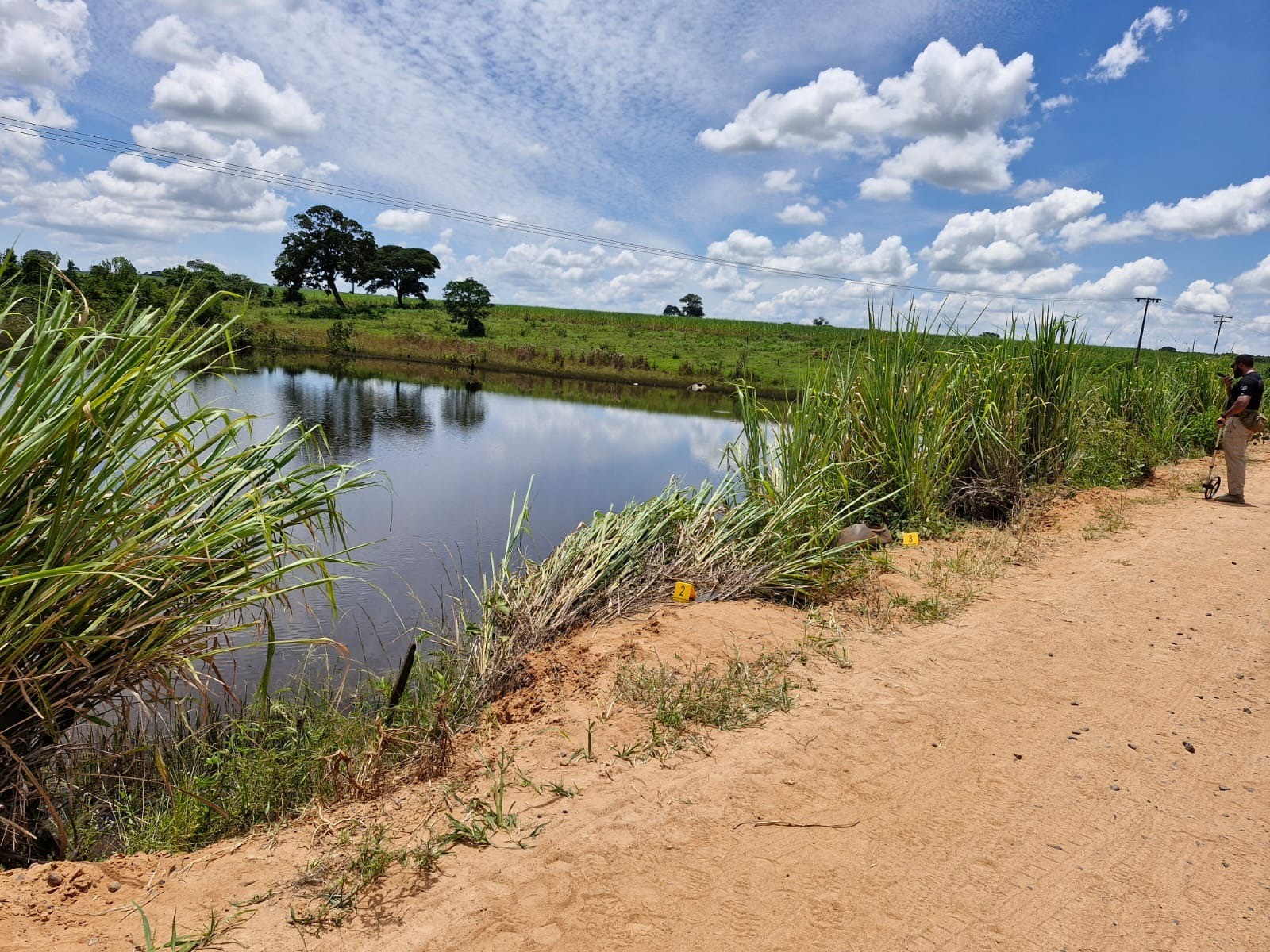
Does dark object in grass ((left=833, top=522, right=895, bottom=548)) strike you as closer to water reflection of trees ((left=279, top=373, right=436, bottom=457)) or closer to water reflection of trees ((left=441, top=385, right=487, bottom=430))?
water reflection of trees ((left=279, top=373, right=436, bottom=457))

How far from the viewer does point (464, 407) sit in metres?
23.7

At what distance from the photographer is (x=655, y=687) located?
363cm

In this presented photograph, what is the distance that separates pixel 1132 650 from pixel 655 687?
289 centimetres

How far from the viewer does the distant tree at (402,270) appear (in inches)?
2410

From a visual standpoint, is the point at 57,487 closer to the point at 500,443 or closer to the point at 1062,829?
the point at 1062,829

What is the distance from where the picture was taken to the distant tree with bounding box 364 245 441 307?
61.2 meters

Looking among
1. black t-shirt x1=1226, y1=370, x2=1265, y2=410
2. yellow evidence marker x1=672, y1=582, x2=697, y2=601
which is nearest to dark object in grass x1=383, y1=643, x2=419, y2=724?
yellow evidence marker x1=672, y1=582, x2=697, y2=601

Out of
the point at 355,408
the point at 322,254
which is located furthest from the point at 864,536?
the point at 322,254

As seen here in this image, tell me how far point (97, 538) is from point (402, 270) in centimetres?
6448

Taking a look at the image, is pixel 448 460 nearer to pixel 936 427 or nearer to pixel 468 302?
pixel 936 427

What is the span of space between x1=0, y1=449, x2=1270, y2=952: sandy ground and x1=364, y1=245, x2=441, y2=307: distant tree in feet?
202

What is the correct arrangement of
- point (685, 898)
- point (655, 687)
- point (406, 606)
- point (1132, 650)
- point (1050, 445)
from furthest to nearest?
point (1050, 445) < point (406, 606) < point (1132, 650) < point (655, 687) < point (685, 898)

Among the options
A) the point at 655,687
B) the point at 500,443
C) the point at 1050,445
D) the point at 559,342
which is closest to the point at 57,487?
the point at 655,687

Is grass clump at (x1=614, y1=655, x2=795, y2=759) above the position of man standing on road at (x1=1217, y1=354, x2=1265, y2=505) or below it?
below
